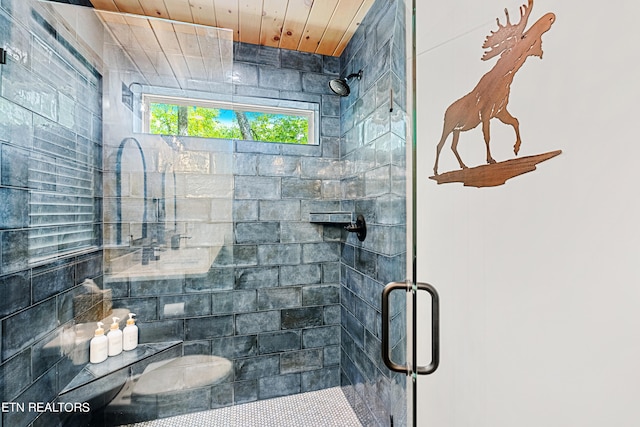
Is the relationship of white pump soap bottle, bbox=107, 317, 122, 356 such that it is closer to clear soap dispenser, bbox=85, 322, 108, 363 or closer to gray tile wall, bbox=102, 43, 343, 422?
clear soap dispenser, bbox=85, 322, 108, 363

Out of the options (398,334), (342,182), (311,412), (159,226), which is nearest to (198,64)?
(159,226)

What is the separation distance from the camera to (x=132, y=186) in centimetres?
178

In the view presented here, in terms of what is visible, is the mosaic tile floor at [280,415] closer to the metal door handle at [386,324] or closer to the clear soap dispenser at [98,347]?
the clear soap dispenser at [98,347]

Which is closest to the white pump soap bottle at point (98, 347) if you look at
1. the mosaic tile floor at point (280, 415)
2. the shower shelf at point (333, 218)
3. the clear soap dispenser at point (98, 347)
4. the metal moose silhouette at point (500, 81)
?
the clear soap dispenser at point (98, 347)

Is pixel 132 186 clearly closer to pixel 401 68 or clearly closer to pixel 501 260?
pixel 401 68

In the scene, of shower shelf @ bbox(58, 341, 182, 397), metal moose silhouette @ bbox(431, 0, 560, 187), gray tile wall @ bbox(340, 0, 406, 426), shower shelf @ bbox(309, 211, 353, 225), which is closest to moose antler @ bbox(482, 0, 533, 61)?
metal moose silhouette @ bbox(431, 0, 560, 187)

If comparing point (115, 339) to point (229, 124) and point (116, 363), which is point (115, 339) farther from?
point (229, 124)

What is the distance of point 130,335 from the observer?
5.73 ft

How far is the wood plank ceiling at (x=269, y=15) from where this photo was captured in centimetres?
166

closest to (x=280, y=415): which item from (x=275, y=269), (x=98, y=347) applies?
(x=275, y=269)

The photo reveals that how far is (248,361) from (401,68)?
2.03 metres

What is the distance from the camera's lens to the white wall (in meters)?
0.55

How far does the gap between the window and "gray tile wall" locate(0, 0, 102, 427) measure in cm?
36

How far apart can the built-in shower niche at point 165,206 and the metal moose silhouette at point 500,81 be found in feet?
4.92
